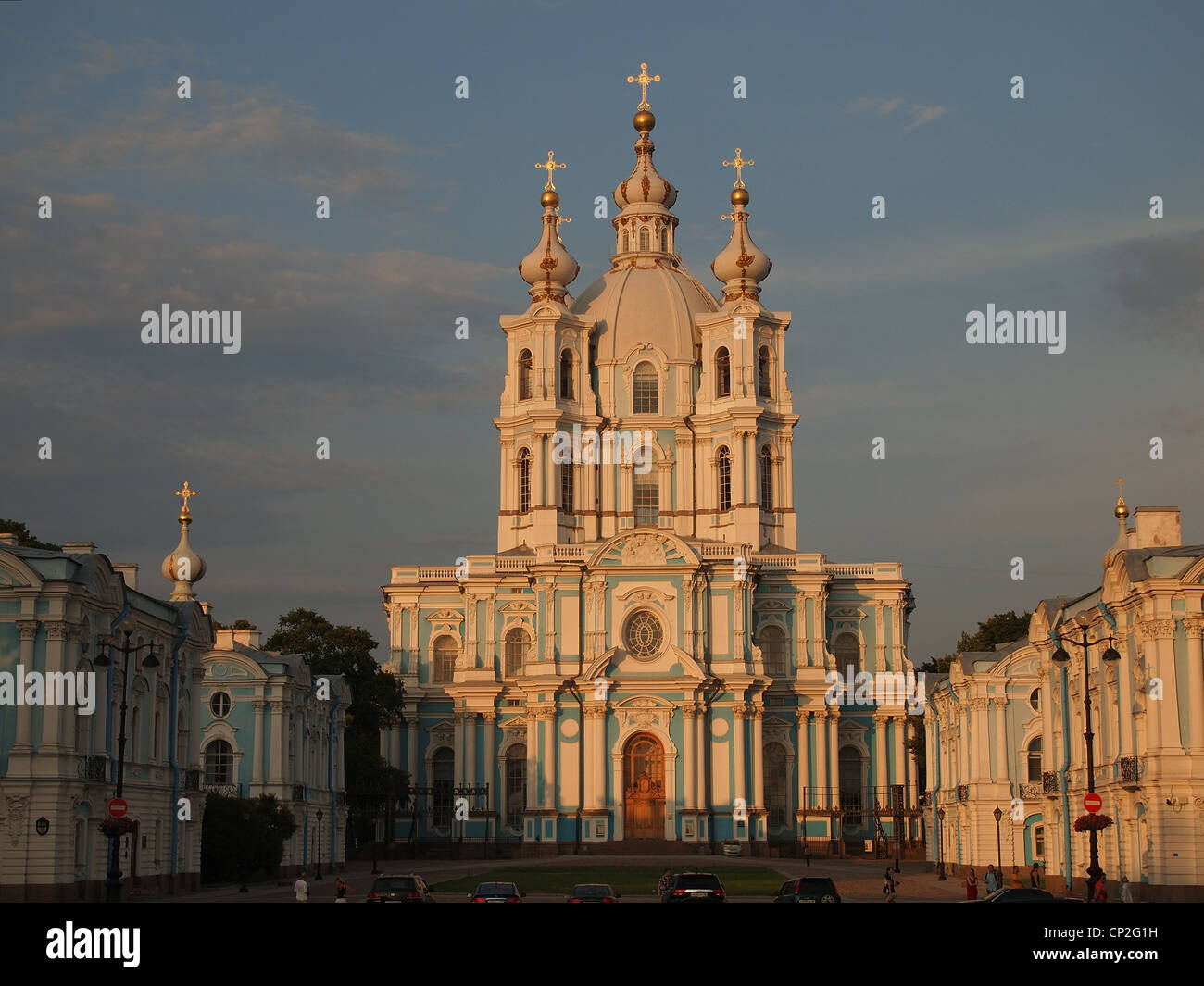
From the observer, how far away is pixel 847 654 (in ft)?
293

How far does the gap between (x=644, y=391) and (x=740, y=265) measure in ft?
27.0

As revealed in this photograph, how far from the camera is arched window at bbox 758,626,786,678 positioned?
3474 inches

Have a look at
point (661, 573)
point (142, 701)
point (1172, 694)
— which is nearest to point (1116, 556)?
point (1172, 694)

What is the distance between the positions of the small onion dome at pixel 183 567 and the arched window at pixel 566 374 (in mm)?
29439

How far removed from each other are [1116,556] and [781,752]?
1700 inches

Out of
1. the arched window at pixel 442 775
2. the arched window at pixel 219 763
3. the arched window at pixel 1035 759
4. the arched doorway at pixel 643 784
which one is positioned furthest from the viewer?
the arched window at pixel 442 775

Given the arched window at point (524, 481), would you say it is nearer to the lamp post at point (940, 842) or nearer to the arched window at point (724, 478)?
the arched window at point (724, 478)

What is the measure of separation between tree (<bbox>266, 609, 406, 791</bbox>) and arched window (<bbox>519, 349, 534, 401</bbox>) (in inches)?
661

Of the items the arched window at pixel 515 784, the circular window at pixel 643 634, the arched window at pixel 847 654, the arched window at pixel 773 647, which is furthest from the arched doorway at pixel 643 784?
the arched window at pixel 847 654

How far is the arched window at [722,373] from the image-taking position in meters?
93.6

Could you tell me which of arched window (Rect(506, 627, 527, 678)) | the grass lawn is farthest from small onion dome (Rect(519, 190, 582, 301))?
the grass lawn

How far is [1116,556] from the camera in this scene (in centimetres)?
4547

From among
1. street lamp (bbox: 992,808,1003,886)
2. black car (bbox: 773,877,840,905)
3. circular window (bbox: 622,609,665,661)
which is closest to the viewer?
black car (bbox: 773,877,840,905)

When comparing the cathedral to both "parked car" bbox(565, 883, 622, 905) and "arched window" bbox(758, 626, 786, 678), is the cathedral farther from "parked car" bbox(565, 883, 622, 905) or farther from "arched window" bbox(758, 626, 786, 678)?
"parked car" bbox(565, 883, 622, 905)
